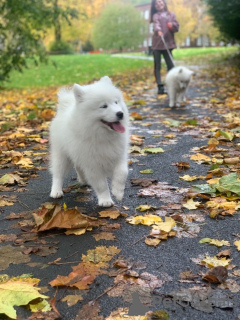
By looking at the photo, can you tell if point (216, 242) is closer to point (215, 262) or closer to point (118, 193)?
point (215, 262)

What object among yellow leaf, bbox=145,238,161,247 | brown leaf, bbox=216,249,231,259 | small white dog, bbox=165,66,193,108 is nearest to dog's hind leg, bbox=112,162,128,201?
yellow leaf, bbox=145,238,161,247

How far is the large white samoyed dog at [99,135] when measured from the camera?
3.42 meters

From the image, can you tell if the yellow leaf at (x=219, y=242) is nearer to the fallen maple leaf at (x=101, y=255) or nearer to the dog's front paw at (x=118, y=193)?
the fallen maple leaf at (x=101, y=255)

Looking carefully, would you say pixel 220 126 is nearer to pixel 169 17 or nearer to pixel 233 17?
pixel 169 17

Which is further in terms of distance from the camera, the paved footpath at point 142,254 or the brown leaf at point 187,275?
the brown leaf at point 187,275

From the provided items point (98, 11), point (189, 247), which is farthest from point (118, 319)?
point (98, 11)

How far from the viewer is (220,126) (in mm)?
7031

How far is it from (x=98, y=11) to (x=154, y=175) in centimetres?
5838

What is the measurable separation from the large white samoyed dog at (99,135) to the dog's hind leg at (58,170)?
0.21 m

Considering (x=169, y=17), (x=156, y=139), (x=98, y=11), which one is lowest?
(x=156, y=139)

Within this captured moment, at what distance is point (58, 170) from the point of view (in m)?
4.07

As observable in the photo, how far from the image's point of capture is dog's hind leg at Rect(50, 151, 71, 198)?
4.04 meters

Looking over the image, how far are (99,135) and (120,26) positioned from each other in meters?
Result: 58.4

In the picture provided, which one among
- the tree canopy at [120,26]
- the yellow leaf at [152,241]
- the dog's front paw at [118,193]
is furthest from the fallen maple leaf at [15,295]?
the tree canopy at [120,26]
